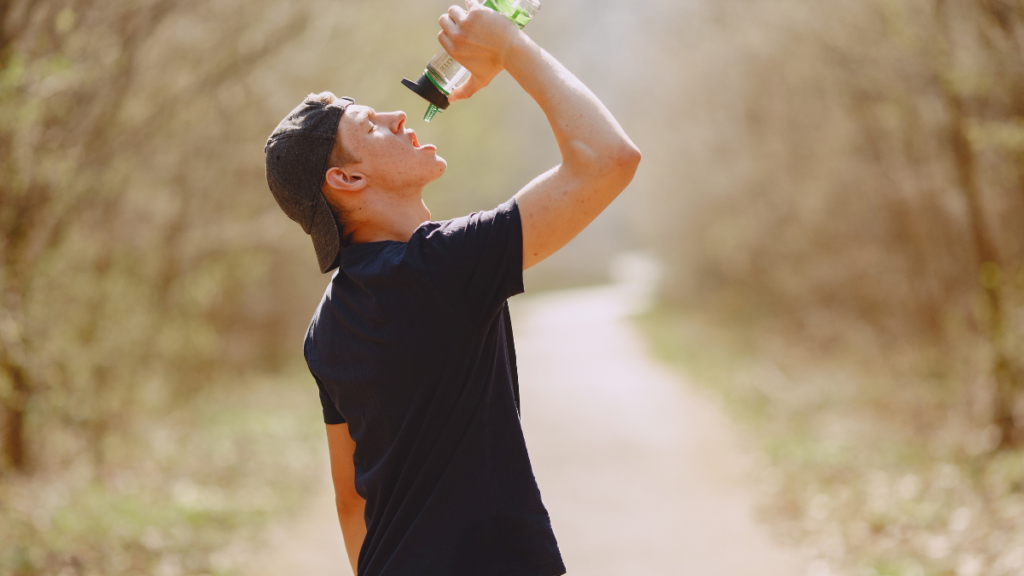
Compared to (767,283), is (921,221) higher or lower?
lower

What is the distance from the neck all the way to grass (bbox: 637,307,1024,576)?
435 centimetres

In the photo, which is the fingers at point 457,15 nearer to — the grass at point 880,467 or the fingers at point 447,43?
the fingers at point 447,43

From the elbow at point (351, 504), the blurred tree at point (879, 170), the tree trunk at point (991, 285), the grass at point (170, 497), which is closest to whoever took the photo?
the elbow at point (351, 504)

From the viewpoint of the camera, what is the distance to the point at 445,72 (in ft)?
7.00

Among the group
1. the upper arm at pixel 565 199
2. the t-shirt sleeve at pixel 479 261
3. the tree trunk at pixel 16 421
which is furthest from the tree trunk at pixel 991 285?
the tree trunk at pixel 16 421

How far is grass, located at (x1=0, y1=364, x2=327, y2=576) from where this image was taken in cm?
540

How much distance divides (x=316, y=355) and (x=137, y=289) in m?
7.49

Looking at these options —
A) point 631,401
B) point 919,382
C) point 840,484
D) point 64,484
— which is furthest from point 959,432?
point 64,484

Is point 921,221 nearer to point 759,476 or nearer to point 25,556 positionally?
point 759,476

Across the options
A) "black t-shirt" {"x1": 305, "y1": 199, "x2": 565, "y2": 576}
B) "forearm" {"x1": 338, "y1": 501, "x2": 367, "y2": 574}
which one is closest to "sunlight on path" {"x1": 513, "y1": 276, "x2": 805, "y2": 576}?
"forearm" {"x1": 338, "y1": 501, "x2": 367, "y2": 574}

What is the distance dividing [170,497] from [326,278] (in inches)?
306

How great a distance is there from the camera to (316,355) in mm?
1943

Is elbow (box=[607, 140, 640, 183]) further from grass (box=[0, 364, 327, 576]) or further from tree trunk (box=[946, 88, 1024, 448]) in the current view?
tree trunk (box=[946, 88, 1024, 448])

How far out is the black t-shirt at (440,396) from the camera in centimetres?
171
